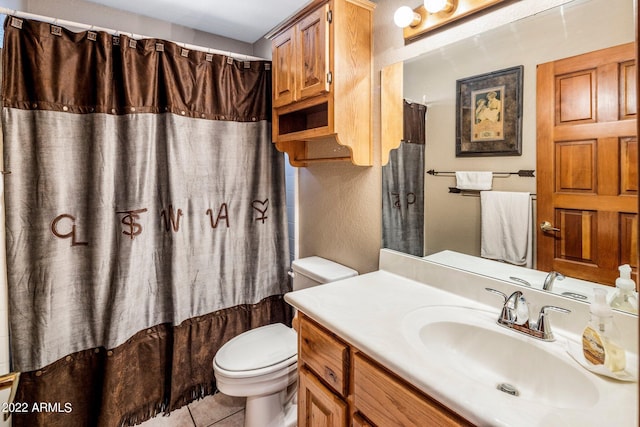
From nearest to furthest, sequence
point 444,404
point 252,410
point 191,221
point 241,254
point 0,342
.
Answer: point 444,404
point 0,342
point 252,410
point 191,221
point 241,254

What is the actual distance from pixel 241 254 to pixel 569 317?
1.68m

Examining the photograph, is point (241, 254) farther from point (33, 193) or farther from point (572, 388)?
point (572, 388)

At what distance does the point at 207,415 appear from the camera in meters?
1.83

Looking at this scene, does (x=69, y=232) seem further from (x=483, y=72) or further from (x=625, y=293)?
(x=625, y=293)

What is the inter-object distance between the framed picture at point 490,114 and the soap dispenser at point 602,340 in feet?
1.73

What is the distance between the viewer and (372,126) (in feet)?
5.21

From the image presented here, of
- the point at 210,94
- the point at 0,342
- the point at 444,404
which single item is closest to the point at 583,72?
the point at 444,404

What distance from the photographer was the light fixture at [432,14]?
1.17 m

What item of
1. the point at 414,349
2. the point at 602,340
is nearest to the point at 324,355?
the point at 414,349

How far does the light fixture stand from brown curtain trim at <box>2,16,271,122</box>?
1036mm

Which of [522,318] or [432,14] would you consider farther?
[432,14]

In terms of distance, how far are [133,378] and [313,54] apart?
6.38 feet

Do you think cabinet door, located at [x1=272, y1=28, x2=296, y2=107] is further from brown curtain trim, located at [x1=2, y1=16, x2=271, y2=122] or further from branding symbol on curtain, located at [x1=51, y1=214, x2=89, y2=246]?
branding symbol on curtain, located at [x1=51, y1=214, x2=89, y2=246]

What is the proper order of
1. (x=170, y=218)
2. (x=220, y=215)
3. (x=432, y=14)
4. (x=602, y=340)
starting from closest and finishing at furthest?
1. (x=602, y=340)
2. (x=432, y=14)
3. (x=170, y=218)
4. (x=220, y=215)
